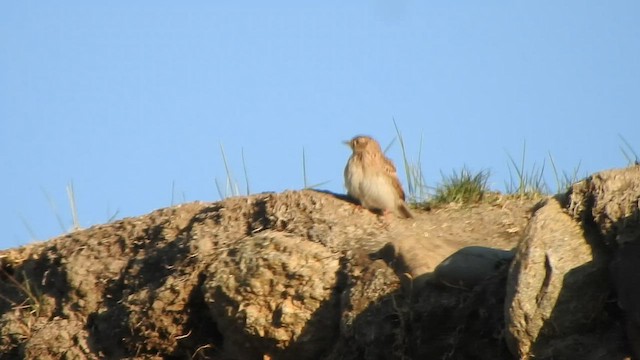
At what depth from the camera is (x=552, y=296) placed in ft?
20.5

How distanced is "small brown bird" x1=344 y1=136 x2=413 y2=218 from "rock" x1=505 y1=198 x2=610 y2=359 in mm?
2082

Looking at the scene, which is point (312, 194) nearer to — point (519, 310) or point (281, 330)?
point (281, 330)

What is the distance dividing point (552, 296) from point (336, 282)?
5.47 feet

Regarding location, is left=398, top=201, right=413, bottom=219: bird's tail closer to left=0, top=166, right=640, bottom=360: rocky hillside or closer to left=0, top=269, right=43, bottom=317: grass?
left=0, top=166, right=640, bottom=360: rocky hillside

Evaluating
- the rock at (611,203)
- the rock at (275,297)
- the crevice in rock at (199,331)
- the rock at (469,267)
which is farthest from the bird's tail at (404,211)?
the rock at (611,203)

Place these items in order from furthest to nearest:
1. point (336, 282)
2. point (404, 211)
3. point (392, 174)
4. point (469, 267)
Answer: point (392, 174), point (404, 211), point (336, 282), point (469, 267)

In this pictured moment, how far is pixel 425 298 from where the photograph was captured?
22.8 ft

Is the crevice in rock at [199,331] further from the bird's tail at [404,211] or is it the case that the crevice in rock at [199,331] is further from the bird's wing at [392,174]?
the bird's wing at [392,174]

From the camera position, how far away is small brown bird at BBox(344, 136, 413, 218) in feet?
27.5

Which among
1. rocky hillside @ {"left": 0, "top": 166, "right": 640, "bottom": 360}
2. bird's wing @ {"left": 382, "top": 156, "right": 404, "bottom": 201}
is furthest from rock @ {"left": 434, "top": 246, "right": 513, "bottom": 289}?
bird's wing @ {"left": 382, "top": 156, "right": 404, "bottom": 201}

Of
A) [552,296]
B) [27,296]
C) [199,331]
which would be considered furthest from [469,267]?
[27,296]

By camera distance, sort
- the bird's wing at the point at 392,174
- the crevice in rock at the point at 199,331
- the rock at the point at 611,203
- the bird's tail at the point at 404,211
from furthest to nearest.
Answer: the bird's wing at the point at 392,174 < the bird's tail at the point at 404,211 < the crevice in rock at the point at 199,331 < the rock at the point at 611,203

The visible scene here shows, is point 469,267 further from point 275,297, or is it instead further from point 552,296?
point 275,297

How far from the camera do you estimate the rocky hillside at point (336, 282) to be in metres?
6.25
